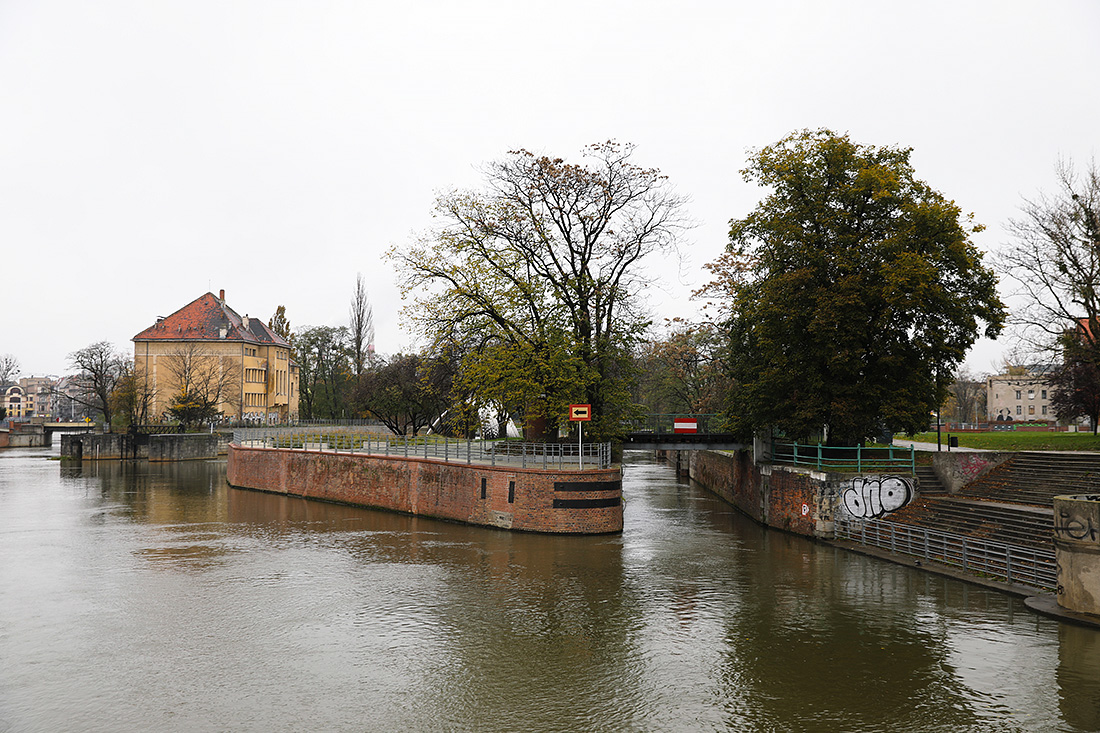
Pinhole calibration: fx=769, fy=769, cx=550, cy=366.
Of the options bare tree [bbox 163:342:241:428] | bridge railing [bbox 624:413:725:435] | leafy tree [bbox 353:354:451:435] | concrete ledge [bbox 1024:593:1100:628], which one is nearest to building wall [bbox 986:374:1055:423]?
leafy tree [bbox 353:354:451:435]

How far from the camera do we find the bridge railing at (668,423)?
33719mm

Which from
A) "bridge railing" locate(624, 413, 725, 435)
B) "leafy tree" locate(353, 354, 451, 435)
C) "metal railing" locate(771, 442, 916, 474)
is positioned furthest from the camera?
"leafy tree" locate(353, 354, 451, 435)

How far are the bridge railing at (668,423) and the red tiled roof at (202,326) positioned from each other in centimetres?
5890

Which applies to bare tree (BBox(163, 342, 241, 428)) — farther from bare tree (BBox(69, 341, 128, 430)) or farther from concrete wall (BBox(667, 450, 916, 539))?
concrete wall (BBox(667, 450, 916, 539))

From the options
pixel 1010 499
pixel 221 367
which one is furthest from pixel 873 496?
pixel 221 367

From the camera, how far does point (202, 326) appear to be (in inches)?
3258

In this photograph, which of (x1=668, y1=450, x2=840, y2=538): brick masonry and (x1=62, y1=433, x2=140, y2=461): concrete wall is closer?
(x1=668, y1=450, x2=840, y2=538): brick masonry

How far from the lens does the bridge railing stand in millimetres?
33719

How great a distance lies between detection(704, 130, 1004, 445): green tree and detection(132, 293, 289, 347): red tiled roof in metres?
67.4

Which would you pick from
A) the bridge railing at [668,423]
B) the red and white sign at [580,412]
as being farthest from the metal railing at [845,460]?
the red and white sign at [580,412]

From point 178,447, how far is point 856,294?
2495 inches

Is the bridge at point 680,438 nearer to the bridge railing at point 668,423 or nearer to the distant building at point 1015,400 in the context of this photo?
the bridge railing at point 668,423

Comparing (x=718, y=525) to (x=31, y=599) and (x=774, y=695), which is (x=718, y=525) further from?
(x=31, y=599)

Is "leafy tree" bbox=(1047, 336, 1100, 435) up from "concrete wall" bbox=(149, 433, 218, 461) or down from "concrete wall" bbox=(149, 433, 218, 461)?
up
